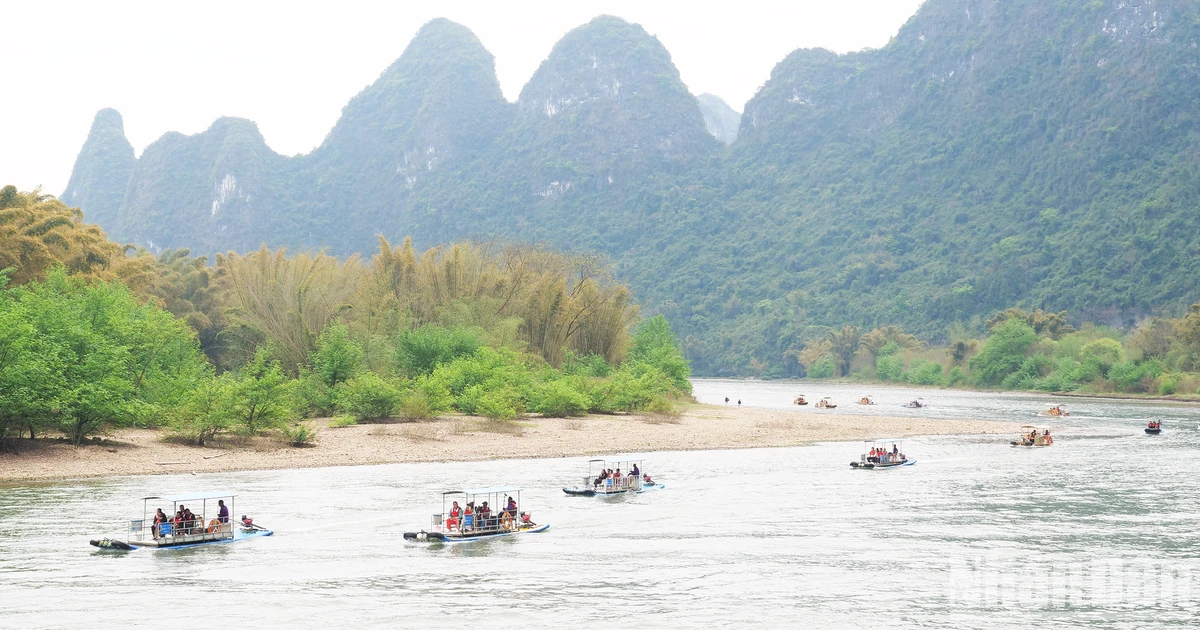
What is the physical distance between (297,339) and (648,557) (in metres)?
38.3

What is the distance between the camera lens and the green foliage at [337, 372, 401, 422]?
161 feet

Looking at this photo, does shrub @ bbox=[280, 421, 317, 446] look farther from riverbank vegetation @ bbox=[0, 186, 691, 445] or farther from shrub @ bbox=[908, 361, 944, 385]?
shrub @ bbox=[908, 361, 944, 385]

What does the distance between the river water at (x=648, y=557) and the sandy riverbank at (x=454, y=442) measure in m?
2.14

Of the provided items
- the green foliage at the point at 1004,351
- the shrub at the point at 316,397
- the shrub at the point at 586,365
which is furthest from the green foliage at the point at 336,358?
the green foliage at the point at 1004,351

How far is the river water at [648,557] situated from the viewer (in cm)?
1977

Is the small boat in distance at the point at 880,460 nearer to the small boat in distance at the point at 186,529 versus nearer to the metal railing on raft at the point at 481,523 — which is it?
the metal railing on raft at the point at 481,523

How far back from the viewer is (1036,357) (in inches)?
4737

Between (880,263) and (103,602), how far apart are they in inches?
7028

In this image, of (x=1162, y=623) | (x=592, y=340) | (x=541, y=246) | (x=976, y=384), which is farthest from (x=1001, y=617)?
(x=976, y=384)

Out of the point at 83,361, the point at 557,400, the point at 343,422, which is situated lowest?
the point at 343,422

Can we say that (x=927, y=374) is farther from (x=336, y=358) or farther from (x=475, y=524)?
(x=475, y=524)

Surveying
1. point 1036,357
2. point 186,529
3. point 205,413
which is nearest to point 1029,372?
point 1036,357

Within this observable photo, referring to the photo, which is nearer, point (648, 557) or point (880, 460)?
point (648, 557)

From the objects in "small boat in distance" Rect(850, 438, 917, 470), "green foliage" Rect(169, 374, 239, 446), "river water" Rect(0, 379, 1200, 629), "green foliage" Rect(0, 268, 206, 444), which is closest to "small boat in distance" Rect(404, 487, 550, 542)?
"river water" Rect(0, 379, 1200, 629)
